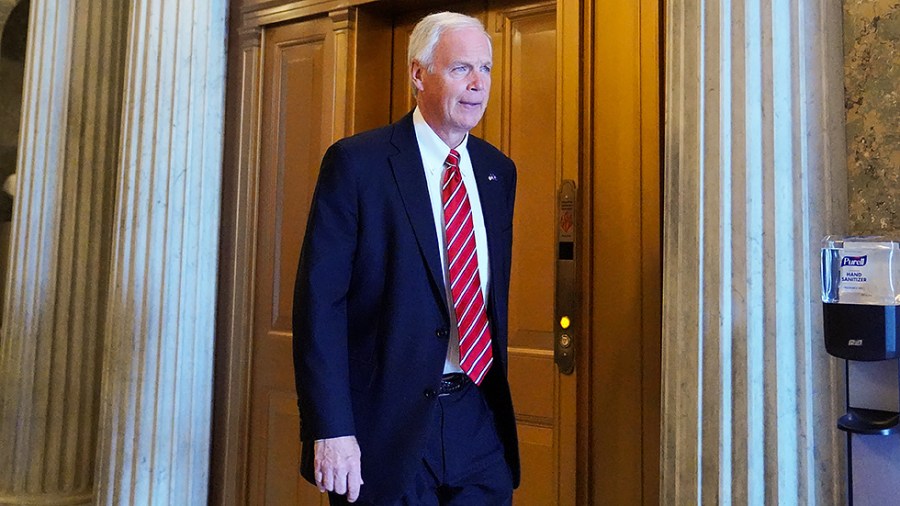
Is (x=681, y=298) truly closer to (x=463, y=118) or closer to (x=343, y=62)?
(x=463, y=118)

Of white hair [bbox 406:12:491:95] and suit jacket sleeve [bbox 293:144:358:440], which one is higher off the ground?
white hair [bbox 406:12:491:95]

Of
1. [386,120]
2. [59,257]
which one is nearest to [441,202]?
[386,120]

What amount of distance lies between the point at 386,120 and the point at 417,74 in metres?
1.34

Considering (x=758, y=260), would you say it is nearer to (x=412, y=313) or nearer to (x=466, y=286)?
(x=466, y=286)

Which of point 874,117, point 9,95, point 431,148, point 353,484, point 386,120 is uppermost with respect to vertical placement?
point 9,95

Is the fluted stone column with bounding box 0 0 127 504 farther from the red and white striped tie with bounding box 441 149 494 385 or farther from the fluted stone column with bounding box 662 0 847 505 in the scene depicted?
the fluted stone column with bounding box 662 0 847 505

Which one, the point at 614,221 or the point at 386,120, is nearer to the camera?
the point at 614,221

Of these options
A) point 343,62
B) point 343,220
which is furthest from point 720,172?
point 343,62

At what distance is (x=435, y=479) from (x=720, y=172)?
3.44ft

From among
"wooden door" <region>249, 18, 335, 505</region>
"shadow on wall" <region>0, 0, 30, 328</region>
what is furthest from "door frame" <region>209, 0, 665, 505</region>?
"shadow on wall" <region>0, 0, 30, 328</region>

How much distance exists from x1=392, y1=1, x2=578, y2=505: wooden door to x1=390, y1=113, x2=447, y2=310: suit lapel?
85 centimetres

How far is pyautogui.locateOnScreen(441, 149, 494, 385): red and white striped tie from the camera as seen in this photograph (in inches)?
64.0

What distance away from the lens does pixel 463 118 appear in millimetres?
1643

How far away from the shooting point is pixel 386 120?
3.01 m
